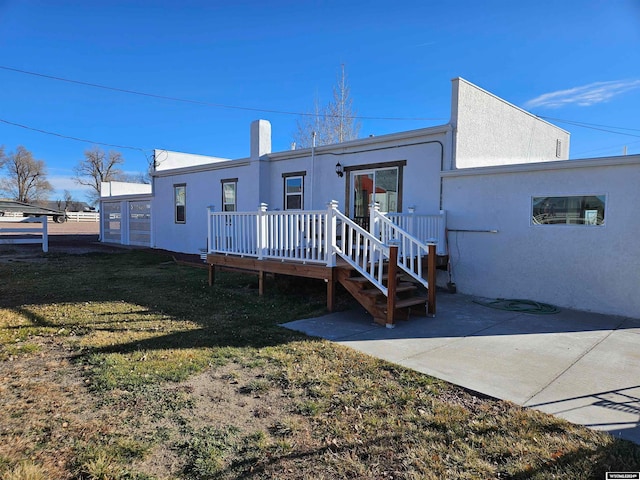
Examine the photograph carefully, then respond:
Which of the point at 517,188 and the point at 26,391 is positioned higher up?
the point at 517,188

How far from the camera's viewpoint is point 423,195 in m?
8.93

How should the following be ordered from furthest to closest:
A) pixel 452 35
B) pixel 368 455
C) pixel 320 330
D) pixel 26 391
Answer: pixel 452 35 → pixel 320 330 → pixel 26 391 → pixel 368 455

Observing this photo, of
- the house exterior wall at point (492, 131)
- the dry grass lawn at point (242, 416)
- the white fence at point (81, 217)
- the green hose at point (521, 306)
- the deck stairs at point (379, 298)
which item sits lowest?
the green hose at point (521, 306)

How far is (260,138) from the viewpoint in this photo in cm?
1223

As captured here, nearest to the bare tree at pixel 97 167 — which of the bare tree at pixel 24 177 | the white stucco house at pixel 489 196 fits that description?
the bare tree at pixel 24 177

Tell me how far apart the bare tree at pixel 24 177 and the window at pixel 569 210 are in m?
73.5

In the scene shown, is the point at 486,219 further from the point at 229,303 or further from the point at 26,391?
the point at 26,391

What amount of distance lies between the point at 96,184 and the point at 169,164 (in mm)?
55806

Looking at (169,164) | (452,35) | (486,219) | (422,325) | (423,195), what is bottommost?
(422,325)

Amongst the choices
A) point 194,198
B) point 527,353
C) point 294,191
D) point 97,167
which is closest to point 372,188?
point 294,191

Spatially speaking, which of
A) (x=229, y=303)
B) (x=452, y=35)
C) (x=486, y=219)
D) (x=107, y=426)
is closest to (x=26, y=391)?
(x=107, y=426)

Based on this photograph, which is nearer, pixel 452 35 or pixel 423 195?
pixel 423 195

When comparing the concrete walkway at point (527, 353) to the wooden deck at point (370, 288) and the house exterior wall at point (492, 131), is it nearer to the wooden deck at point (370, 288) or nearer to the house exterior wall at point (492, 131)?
the wooden deck at point (370, 288)

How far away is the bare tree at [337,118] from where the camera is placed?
22.7 metres
